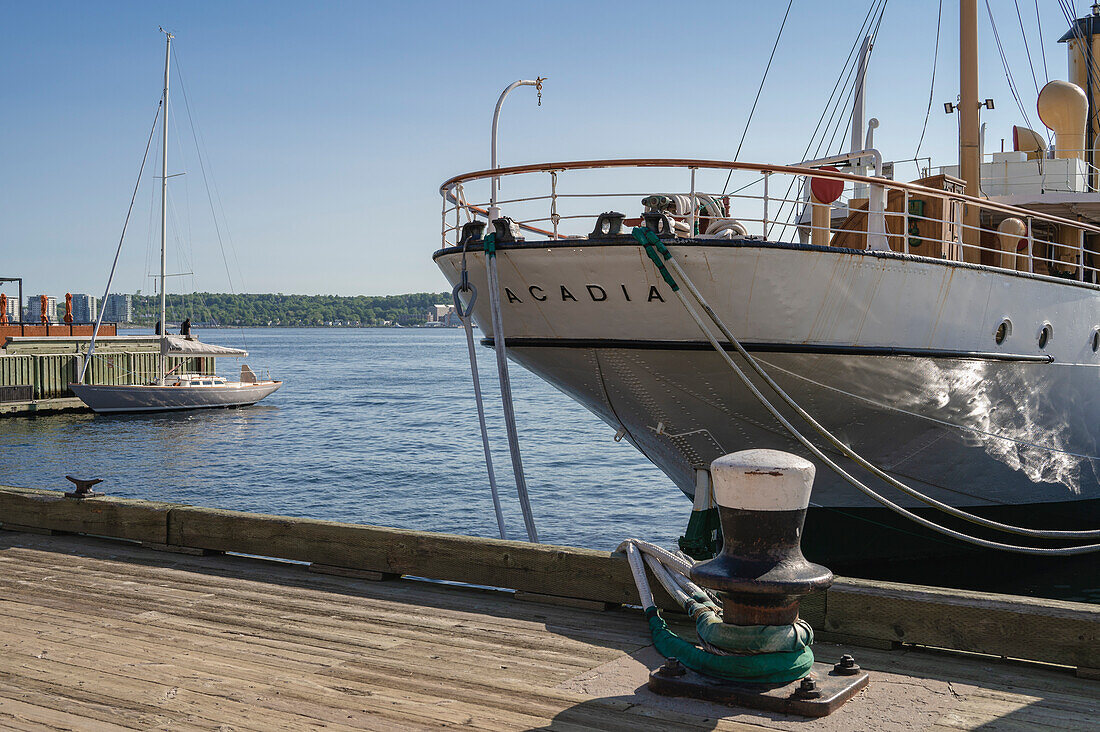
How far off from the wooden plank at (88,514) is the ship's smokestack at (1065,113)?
15.6 meters

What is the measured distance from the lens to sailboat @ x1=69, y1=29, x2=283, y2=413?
132 ft

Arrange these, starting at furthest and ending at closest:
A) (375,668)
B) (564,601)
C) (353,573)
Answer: (353,573), (564,601), (375,668)

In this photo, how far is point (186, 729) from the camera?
3.56 meters

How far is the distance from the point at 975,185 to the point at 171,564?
10.3m

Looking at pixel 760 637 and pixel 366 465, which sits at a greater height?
pixel 760 637

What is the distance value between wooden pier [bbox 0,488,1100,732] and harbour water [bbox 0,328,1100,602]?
24.7 ft

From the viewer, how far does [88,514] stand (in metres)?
6.93

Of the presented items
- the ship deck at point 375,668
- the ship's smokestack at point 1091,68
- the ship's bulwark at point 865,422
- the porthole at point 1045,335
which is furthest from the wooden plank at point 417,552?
the ship's smokestack at point 1091,68

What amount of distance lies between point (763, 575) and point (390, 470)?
24027mm

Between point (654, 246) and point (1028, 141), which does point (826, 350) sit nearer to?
point (654, 246)

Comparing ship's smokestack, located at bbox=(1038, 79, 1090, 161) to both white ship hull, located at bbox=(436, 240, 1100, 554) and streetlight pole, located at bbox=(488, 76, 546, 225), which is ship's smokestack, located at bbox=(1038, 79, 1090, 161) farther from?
streetlight pole, located at bbox=(488, 76, 546, 225)

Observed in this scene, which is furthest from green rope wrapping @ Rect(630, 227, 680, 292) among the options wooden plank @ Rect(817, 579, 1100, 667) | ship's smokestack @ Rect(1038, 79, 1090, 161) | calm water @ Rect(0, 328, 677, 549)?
ship's smokestack @ Rect(1038, 79, 1090, 161)

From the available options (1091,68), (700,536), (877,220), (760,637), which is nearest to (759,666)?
(760,637)

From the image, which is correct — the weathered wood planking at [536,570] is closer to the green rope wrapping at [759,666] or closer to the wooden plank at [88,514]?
the wooden plank at [88,514]
